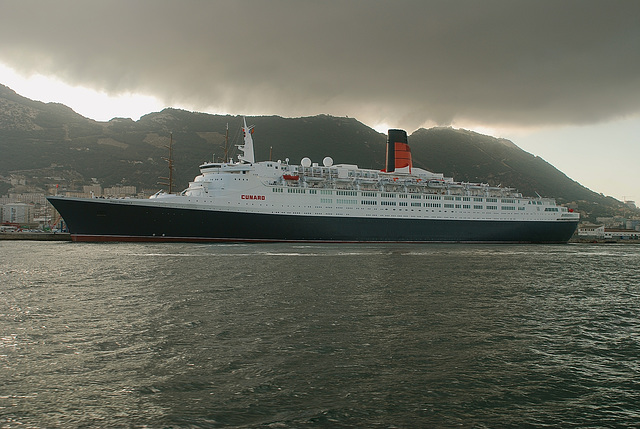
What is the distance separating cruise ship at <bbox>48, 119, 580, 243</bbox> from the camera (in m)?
41.1

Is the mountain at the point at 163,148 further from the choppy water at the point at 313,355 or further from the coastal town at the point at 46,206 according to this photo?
the choppy water at the point at 313,355

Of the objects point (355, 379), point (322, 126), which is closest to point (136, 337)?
point (355, 379)

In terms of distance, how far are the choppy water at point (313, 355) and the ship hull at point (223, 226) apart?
23605mm

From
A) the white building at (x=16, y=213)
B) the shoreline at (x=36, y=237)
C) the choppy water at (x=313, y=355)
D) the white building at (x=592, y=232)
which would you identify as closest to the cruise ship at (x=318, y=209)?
the shoreline at (x=36, y=237)

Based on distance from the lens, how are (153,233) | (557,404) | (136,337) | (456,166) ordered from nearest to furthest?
(557,404) < (136,337) < (153,233) < (456,166)

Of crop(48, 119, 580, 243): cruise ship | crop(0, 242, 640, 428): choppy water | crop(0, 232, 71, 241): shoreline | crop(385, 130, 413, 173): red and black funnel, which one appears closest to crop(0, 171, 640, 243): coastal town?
crop(0, 232, 71, 241): shoreline

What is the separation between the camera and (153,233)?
137ft

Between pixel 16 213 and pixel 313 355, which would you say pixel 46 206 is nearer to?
pixel 16 213

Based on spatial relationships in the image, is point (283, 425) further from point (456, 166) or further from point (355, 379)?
point (456, 166)

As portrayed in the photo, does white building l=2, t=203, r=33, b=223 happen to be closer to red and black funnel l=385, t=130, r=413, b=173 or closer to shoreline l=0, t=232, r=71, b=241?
shoreline l=0, t=232, r=71, b=241

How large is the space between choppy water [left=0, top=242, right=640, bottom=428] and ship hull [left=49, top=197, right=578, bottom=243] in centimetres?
2361

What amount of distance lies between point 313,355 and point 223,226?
35.5m

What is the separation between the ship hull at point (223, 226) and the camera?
132 ft

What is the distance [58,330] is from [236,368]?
17.3ft
